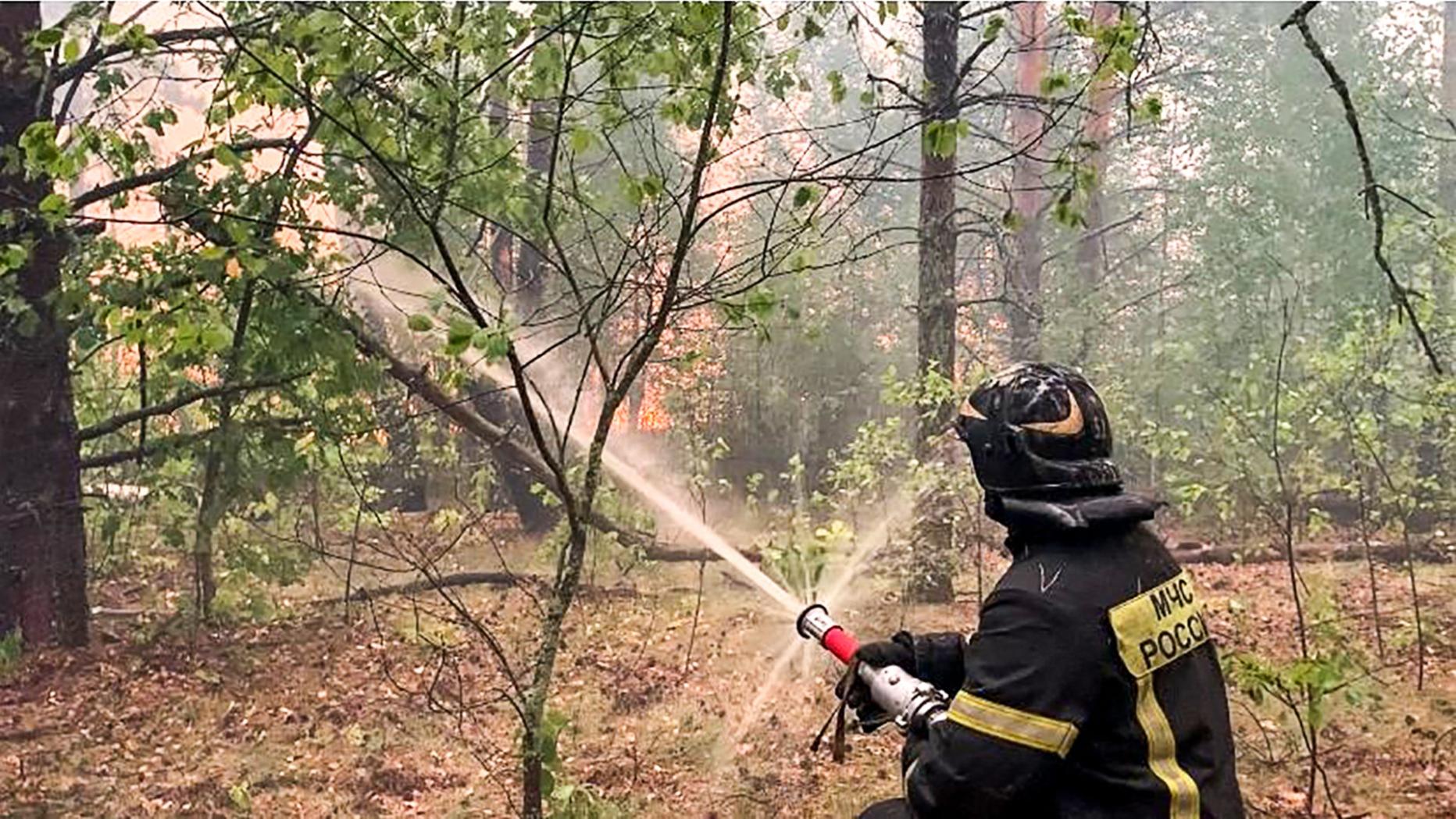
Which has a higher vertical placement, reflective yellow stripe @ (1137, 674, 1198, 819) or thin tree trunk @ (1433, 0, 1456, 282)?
thin tree trunk @ (1433, 0, 1456, 282)

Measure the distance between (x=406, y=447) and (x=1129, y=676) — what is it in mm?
10900

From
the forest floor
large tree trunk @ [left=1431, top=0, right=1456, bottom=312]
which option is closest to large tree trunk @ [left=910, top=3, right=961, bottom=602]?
the forest floor

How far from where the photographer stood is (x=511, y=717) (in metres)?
7.32

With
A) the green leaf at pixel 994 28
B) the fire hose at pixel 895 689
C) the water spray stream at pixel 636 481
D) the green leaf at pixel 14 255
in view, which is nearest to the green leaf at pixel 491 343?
the fire hose at pixel 895 689

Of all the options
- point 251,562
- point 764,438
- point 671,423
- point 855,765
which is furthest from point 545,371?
point 855,765

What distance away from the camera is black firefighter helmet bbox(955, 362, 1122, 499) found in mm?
2604

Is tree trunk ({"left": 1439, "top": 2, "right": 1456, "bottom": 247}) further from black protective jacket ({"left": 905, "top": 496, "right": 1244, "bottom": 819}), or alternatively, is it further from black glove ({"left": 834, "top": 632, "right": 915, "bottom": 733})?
black protective jacket ({"left": 905, "top": 496, "right": 1244, "bottom": 819})

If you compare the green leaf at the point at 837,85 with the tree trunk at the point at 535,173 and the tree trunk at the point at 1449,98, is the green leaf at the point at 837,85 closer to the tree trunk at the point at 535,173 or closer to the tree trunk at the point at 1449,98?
the tree trunk at the point at 535,173

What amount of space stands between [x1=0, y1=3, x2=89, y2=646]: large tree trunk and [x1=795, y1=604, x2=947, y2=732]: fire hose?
6030 mm

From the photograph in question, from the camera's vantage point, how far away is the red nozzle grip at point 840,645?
3.05 meters

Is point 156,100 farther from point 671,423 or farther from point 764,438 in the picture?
point 764,438

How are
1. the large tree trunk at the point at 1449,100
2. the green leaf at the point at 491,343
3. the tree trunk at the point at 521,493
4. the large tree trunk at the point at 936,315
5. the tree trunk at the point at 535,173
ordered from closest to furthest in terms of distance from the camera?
1. the green leaf at the point at 491,343
2. the tree trunk at the point at 535,173
3. the large tree trunk at the point at 936,315
4. the tree trunk at the point at 521,493
5. the large tree trunk at the point at 1449,100

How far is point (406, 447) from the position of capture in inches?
489

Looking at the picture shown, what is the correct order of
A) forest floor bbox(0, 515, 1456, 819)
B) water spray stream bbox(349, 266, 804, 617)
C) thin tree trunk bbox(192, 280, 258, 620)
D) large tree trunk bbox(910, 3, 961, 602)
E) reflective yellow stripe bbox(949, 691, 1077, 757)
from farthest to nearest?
water spray stream bbox(349, 266, 804, 617) → large tree trunk bbox(910, 3, 961, 602) → thin tree trunk bbox(192, 280, 258, 620) → forest floor bbox(0, 515, 1456, 819) → reflective yellow stripe bbox(949, 691, 1077, 757)
